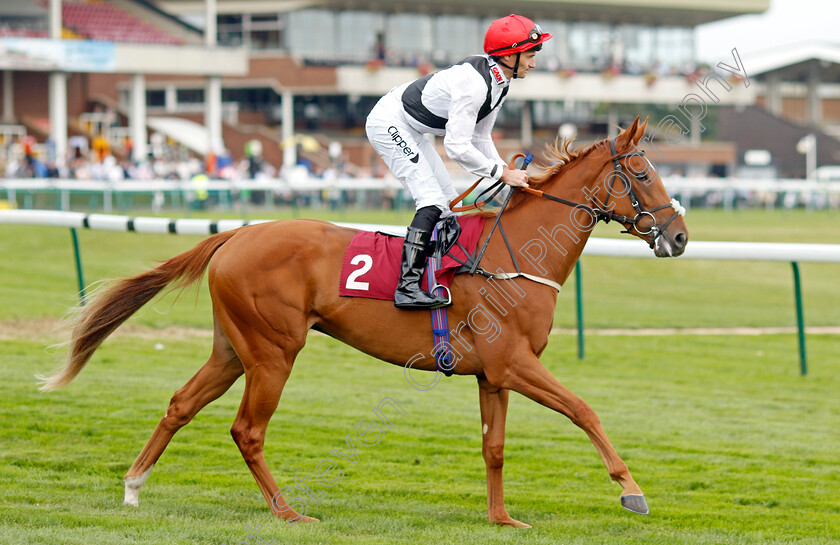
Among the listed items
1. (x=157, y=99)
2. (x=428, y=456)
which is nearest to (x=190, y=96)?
(x=157, y=99)

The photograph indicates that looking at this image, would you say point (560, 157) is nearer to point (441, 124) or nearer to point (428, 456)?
point (441, 124)

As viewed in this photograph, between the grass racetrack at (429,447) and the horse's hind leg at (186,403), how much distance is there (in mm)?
135

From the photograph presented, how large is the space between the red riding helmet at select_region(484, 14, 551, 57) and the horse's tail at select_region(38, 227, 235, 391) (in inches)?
62.7

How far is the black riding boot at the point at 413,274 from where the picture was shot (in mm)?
4676

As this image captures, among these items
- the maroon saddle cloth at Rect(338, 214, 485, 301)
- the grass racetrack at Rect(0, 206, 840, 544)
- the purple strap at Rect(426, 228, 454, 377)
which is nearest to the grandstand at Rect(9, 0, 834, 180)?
the grass racetrack at Rect(0, 206, 840, 544)

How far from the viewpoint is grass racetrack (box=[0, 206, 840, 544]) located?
446cm

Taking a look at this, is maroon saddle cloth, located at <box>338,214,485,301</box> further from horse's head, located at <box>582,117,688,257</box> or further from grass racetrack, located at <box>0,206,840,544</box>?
grass racetrack, located at <box>0,206,840,544</box>

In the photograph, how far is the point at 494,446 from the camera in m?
4.68

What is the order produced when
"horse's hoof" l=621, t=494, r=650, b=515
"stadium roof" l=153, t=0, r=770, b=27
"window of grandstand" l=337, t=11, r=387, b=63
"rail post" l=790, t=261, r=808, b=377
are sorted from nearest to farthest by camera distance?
"horse's hoof" l=621, t=494, r=650, b=515 < "rail post" l=790, t=261, r=808, b=377 < "stadium roof" l=153, t=0, r=770, b=27 < "window of grandstand" l=337, t=11, r=387, b=63

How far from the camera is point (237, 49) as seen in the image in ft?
112

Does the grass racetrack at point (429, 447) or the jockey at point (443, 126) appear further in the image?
the jockey at point (443, 126)

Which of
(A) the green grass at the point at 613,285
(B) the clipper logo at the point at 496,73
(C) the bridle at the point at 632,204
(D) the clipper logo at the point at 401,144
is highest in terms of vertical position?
(B) the clipper logo at the point at 496,73

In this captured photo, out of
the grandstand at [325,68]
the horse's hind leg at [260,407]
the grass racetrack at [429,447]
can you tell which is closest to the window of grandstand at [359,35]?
the grandstand at [325,68]

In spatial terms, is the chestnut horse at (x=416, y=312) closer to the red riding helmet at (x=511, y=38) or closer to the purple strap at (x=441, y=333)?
the purple strap at (x=441, y=333)
